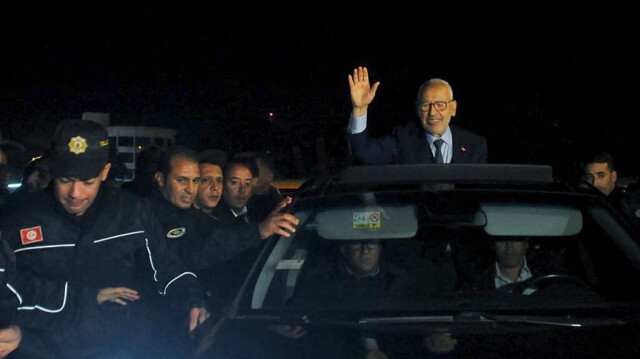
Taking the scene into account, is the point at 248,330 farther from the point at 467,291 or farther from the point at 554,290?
the point at 554,290

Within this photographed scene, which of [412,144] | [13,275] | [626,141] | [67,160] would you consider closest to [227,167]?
[412,144]

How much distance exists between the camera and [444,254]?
3816 mm

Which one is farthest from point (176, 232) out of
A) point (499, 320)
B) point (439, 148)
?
point (499, 320)

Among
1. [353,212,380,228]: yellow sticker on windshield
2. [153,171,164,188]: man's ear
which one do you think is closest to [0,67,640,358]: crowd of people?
[353,212,380,228]: yellow sticker on windshield

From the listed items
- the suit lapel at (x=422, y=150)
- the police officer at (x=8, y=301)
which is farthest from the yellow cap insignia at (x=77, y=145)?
the suit lapel at (x=422, y=150)

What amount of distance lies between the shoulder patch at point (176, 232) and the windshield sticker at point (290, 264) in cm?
93

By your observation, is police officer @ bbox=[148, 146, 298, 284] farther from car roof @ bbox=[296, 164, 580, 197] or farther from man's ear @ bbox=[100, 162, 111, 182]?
man's ear @ bbox=[100, 162, 111, 182]

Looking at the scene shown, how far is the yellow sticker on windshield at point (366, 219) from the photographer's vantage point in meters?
3.66

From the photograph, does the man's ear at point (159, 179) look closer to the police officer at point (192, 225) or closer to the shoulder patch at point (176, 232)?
the police officer at point (192, 225)

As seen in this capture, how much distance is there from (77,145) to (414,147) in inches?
76.0

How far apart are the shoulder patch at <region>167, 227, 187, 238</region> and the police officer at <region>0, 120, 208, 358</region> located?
0.51m

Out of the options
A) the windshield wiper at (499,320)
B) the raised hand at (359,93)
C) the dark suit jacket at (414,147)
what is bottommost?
the windshield wiper at (499,320)

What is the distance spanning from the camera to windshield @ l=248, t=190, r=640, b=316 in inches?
140

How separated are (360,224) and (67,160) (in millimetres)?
1242
